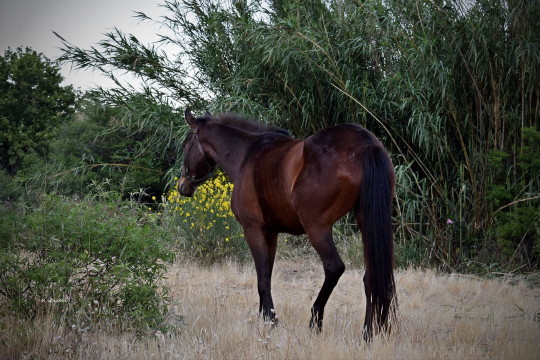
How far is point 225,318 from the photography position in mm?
3902

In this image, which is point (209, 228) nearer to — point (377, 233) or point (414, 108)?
point (414, 108)

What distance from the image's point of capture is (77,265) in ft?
11.4

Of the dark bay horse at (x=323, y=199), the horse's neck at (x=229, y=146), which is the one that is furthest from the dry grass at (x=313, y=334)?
the horse's neck at (x=229, y=146)

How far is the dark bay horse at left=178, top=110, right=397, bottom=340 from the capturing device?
315 centimetres

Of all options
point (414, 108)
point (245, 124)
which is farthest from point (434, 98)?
point (245, 124)

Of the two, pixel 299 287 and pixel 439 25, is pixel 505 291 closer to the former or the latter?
pixel 299 287

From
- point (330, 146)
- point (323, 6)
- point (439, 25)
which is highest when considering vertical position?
point (323, 6)

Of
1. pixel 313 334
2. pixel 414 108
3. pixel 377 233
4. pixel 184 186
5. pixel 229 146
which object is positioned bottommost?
pixel 313 334

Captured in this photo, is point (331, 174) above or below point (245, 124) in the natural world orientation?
below

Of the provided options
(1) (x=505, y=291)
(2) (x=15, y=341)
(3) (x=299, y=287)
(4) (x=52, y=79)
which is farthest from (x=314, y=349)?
(4) (x=52, y=79)

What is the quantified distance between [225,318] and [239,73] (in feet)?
15.0

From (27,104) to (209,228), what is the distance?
17648 millimetres

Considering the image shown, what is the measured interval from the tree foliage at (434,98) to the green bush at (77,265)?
339 centimetres

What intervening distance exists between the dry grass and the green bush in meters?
0.17
